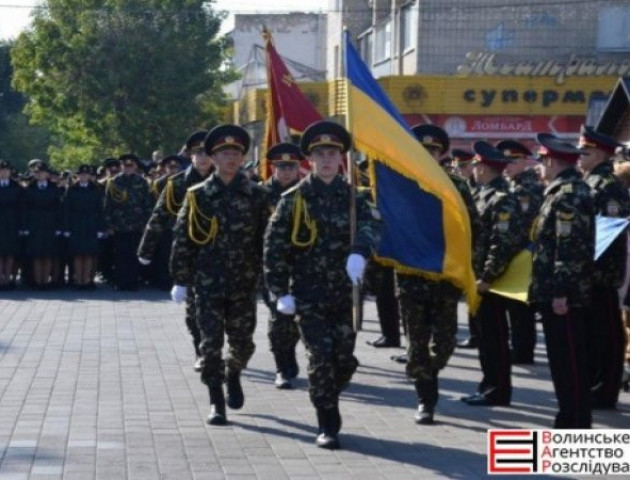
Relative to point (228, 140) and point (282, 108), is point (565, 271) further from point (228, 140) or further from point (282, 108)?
point (282, 108)

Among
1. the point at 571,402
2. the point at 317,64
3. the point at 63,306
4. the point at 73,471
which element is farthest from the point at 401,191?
the point at 317,64

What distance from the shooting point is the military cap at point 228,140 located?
1029cm

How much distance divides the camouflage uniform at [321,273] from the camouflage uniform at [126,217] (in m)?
12.9

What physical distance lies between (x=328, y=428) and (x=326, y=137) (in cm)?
194

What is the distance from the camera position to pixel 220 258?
10.2 metres

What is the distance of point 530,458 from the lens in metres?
8.66

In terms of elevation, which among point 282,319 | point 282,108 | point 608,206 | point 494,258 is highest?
point 282,108

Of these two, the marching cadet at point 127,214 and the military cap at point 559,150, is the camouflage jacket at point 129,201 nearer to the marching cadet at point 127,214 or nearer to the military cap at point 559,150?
the marching cadet at point 127,214

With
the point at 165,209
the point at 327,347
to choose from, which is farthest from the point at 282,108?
the point at 327,347

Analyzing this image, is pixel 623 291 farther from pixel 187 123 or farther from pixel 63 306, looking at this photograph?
pixel 187 123

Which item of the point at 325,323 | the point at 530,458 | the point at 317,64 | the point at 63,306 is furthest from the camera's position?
the point at 317,64

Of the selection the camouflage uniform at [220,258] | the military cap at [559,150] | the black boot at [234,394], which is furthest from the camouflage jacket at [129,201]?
the military cap at [559,150]

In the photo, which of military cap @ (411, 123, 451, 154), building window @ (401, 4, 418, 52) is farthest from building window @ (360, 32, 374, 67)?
military cap @ (411, 123, 451, 154)

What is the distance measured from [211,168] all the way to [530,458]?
521 cm
